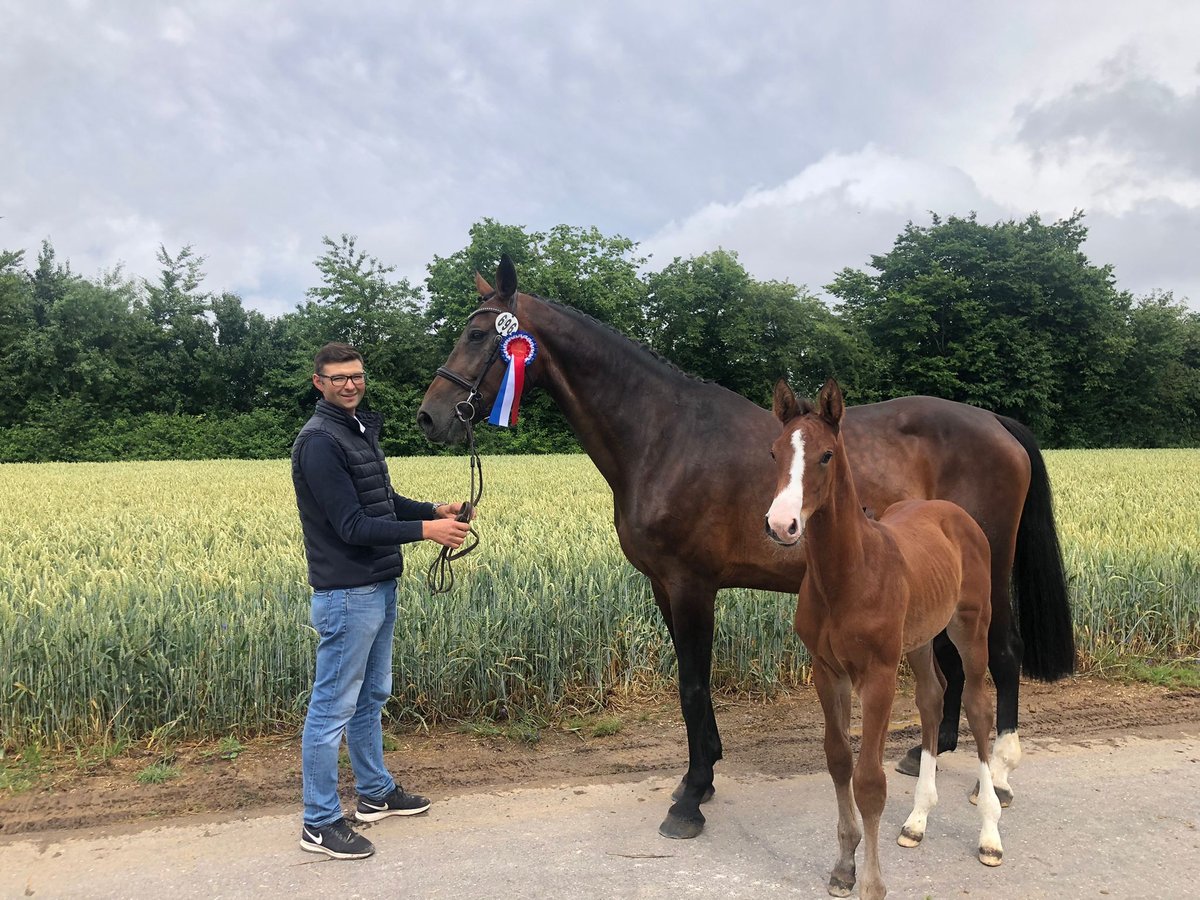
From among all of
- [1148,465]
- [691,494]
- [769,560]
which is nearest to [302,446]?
[691,494]

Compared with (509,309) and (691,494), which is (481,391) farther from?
(691,494)

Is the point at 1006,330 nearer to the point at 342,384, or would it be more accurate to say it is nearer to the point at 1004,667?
the point at 1004,667

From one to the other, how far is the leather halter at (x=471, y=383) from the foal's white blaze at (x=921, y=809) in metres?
2.82

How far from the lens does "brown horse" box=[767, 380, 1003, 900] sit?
8.79 feet

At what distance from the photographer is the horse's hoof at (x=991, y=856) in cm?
314

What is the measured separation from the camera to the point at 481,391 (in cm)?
391

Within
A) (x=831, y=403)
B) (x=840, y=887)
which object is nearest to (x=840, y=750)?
(x=840, y=887)

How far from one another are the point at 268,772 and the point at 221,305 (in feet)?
153

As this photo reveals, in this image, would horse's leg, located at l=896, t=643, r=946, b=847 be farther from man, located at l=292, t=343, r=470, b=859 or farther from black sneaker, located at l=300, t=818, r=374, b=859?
black sneaker, located at l=300, t=818, r=374, b=859

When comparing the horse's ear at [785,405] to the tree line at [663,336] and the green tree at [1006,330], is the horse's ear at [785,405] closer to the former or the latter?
the tree line at [663,336]

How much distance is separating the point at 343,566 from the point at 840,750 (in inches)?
91.9

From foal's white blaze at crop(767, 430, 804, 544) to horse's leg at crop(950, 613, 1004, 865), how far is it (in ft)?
5.46

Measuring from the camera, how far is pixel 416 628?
4980 millimetres

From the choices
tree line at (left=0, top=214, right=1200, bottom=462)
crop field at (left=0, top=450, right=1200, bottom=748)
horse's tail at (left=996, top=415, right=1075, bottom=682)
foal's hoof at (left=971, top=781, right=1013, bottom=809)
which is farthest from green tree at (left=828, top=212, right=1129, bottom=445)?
foal's hoof at (left=971, top=781, right=1013, bottom=809)
